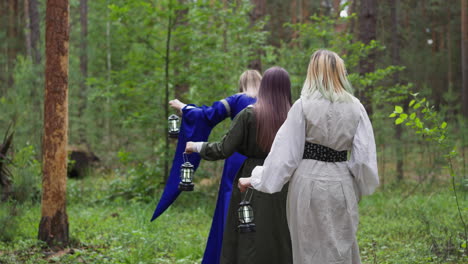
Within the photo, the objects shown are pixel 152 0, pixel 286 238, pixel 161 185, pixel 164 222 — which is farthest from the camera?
pixel 161 185

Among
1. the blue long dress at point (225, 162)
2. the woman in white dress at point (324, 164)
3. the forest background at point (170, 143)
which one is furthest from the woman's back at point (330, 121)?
the forest background at point (170, 143)

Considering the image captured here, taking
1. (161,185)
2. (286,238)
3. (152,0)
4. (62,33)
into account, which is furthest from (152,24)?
(286,238)

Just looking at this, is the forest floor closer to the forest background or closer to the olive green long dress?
the forest background

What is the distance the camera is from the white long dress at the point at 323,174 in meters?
3.44

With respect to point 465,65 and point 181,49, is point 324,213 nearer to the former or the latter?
point 181,49

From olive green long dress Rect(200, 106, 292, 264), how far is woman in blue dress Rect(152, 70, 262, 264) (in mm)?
416

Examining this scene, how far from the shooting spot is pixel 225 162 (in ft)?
16.6

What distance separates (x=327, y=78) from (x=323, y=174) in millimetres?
664

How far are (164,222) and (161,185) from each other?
2.30 m

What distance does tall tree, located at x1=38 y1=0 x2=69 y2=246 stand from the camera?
21.0 feet

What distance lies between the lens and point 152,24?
10469 mm

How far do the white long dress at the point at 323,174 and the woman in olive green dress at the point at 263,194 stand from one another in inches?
28.6

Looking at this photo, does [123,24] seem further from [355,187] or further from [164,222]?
[355,187]

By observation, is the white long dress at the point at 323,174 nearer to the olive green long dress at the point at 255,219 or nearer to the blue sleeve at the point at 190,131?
the olive green long dress at the point at 255,219
